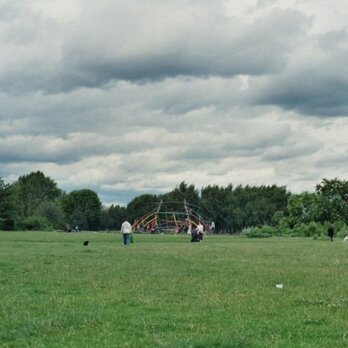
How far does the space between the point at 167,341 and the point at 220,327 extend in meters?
1.84

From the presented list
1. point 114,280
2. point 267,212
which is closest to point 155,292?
point 114,280

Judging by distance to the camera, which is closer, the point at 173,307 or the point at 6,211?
the point at 173,307

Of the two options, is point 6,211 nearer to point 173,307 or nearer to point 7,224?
point 7,224

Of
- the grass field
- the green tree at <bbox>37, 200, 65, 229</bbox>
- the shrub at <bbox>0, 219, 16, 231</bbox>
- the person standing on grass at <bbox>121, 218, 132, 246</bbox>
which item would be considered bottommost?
the grass field

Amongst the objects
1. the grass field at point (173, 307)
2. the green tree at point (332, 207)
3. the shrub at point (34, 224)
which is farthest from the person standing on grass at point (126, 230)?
the shrub at point (34, 224)

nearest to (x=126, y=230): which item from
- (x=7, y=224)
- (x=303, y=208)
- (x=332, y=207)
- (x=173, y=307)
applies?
(x=173, y=307)

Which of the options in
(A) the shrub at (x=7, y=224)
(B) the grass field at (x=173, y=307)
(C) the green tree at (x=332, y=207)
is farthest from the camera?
(A) the shrub at (x=7, y=224)

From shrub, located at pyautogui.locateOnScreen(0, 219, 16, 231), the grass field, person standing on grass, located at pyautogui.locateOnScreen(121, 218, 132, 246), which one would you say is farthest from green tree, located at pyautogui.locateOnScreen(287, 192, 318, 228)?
the grass field

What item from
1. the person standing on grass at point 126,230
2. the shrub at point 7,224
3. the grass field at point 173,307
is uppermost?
the shrub at point 7,224

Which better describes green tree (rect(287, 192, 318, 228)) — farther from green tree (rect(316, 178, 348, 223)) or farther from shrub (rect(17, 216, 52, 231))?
shrub (rect(17, 216, 52, 231))

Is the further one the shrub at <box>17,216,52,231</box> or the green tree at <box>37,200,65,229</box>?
the green tree at <box>37,200,65,229</box>

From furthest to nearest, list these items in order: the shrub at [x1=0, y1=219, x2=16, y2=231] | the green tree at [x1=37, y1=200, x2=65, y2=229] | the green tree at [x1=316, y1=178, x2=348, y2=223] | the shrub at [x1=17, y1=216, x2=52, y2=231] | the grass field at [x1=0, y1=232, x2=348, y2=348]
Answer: the green tree at [x1=37, y1=200, x2=65, y2=229] → the shrub at [x1=17, y1=216, x2=52, y2=231] → the shrub at [x1=0, y1=219, x2=16, y2=231] → the green tree at [x1=316, y1=178, x2=348, y2=223] → the grass field at [x1=0, y1=232, x2=348, y2=348]

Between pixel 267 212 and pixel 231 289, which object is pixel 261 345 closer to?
pixel 231 289

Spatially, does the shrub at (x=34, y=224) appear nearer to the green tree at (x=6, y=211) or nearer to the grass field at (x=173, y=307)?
the green tree at (x=6, y=211)
